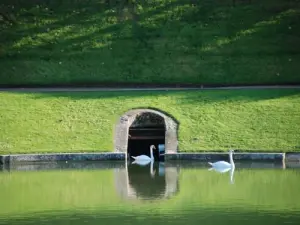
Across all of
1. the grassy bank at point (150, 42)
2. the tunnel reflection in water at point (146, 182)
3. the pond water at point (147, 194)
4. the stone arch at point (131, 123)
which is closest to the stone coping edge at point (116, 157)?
the pond water at point (147, 194)

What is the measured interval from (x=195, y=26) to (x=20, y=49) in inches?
371

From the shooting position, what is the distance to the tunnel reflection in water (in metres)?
18.6

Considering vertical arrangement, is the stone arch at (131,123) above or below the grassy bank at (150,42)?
below

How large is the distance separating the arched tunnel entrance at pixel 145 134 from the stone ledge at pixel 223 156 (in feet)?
7.17

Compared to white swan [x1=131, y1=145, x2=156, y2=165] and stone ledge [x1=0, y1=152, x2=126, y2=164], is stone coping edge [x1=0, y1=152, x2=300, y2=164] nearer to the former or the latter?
stone ledge [x1=0, y1=152, x2=126, y2=164]

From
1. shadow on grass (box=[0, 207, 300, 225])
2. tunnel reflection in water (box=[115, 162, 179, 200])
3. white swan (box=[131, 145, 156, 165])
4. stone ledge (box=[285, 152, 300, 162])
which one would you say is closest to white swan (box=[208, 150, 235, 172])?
tunnel reflection in water (box=[115, 162, 179, 200])

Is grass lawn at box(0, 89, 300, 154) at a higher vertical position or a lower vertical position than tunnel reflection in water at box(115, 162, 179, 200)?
higher

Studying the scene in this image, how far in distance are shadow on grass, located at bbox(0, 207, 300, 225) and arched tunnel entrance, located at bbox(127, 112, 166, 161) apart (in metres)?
11.0

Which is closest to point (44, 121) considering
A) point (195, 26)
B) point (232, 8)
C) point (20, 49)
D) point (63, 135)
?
point (63, 135)

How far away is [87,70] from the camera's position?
116 feet

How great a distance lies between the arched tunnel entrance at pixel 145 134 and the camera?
2767 cm

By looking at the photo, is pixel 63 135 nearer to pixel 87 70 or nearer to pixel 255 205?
pixel 87 70

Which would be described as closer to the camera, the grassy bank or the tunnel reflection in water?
the tunnel reflection in water

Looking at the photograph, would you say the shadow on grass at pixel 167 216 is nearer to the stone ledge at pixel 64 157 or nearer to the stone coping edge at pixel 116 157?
the stone coping edge at pixel 116 157
